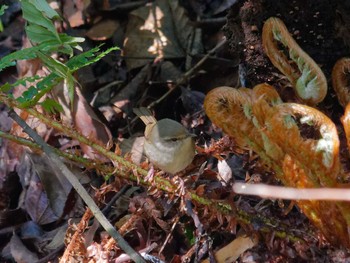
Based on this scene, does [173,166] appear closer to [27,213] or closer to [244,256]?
[244,256]

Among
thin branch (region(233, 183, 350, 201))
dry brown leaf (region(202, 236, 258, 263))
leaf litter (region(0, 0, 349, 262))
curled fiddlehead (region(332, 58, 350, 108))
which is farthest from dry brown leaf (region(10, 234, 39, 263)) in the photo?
curled fiddlehead (region(332, 58, 350, 108))

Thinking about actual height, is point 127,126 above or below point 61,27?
below

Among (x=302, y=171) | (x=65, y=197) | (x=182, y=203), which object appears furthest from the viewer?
(x=65, y=197)

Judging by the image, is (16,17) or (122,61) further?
(16,17)

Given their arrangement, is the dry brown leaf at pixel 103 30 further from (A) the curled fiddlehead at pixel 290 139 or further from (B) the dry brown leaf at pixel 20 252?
(A) the curled fiddlehead at pixel 290 139

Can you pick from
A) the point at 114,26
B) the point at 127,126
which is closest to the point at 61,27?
the point at 114,26

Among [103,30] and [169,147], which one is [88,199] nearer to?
[169,147]

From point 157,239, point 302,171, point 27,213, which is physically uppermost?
point 302,171
